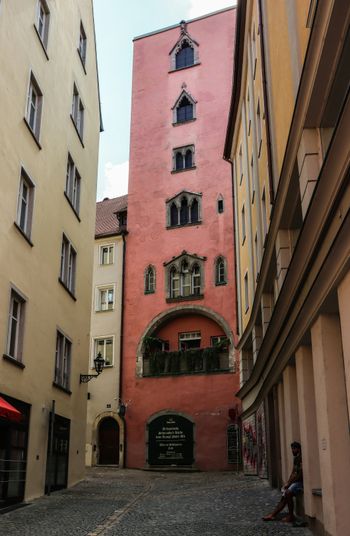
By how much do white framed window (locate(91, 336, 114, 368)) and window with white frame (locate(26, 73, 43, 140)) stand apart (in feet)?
63.7

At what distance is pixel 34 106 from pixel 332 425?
1265 centimetres

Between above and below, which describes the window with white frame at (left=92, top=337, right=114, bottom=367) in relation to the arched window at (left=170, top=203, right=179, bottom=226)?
below

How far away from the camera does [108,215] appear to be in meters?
41.6

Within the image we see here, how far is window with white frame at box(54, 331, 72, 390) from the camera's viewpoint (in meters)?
19.2

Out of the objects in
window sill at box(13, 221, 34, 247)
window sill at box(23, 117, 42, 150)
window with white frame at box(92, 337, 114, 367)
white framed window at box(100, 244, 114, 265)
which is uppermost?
white framed window at box(100, 244, 114, 265)

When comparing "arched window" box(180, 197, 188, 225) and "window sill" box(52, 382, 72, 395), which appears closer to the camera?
"window sill" box(52, 382, 72, 395)

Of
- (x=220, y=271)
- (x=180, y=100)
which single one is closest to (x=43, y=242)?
(x=220, y=271)

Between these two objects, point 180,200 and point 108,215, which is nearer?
point 180,200

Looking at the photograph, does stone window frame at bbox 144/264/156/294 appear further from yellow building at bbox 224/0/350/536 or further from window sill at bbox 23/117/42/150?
window sill at bbox 23/117/42/150

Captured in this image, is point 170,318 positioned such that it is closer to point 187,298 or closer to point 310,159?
point 187,298

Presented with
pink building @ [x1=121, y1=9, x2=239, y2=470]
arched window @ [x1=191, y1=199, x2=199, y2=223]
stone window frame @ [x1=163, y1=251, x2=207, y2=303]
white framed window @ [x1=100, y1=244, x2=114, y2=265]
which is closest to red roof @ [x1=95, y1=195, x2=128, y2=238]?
white framed window @ [x1=100, y1=244, x2=114, y2=265]

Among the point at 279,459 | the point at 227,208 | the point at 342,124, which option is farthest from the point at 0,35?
the point at 227,208

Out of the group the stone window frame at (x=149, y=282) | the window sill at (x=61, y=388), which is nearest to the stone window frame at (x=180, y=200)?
the stone window frame at (x=149, y=282)

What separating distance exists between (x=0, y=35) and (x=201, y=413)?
22459mm
